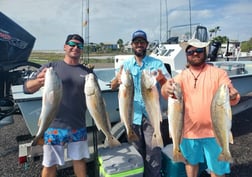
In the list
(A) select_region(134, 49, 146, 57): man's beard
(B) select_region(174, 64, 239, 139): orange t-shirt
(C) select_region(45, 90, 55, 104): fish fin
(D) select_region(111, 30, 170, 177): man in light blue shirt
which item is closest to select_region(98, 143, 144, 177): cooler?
(D) select_region(111, 30, 170, 177): man in light blue shirt

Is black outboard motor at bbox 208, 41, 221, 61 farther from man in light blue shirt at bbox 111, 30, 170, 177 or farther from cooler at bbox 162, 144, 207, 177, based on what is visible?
man in light blue shirt at bbox 111, 30, 170, 177

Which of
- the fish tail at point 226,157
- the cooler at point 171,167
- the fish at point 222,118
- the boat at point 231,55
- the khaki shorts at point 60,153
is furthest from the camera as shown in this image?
the boat at point 231,55

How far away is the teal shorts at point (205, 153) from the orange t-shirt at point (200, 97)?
0.25 ft

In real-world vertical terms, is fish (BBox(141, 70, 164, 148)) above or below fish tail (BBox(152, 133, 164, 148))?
above

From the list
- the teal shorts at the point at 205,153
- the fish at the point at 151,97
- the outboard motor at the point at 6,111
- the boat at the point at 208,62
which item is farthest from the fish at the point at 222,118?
the outboard motor at the point at 6,111

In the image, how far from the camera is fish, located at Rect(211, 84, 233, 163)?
222 cm

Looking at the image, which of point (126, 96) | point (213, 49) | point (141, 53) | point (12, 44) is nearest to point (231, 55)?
point (213, 49)

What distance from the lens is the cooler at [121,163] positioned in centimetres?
282

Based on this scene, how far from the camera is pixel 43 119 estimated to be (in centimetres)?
237

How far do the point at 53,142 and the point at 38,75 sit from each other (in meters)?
0.76

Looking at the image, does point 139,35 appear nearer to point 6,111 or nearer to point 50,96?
point 50,96

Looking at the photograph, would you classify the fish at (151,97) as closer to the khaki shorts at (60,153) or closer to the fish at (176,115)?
the fish at (176,115)

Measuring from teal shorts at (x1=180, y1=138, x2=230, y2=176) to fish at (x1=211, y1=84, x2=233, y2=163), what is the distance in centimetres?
18

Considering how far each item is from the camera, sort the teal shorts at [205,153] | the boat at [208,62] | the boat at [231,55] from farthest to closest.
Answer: the boat at [231,55] < the boat at [208,62] < the teal shorts at [205,153]
